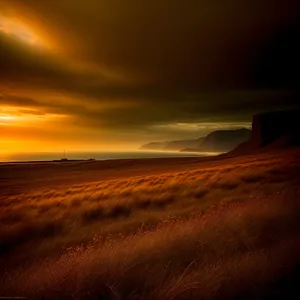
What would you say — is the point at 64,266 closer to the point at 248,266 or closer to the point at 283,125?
the point at 248,266

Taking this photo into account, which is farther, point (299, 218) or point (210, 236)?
point (299, 218)

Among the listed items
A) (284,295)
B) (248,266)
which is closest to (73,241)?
(248,266)

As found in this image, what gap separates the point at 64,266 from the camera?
161 inches

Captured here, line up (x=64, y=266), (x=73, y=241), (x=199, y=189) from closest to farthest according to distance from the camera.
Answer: (x=64, y=266)
(x=73, y=241)
(x=199, y=189)

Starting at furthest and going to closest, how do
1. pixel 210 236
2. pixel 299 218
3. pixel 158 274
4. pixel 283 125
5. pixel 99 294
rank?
pixel 283 125 → pixel 299 218 → pixel 210 236 → pixel 158 274 → pixel 99 294

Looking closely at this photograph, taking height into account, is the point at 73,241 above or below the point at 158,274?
below

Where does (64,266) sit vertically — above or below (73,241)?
above

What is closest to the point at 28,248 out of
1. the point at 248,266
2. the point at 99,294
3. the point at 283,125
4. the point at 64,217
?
the point at 64,217

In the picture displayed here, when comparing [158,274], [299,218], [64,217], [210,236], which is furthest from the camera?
[64,217]

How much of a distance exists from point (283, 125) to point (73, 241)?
11795cm

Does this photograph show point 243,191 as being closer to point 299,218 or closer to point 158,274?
point 299,218

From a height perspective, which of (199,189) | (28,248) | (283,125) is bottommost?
(28,248)

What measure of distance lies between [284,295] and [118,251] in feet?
8.55

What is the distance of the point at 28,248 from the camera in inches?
332
